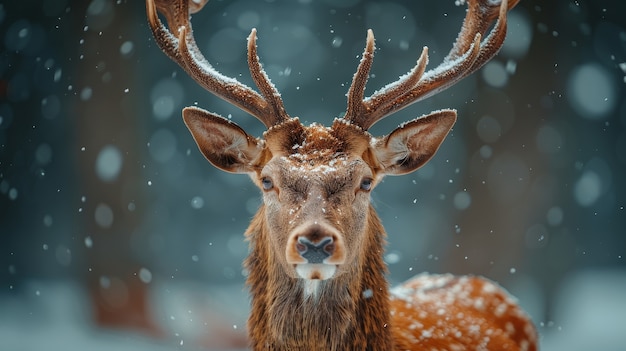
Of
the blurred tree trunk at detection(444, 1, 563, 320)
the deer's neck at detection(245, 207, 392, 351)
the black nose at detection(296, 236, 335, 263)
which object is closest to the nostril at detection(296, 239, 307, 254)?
the black nose at detection(296, 236, 335, 263)

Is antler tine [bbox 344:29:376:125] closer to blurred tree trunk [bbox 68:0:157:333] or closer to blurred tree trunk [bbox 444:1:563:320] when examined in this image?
blurred tree trunk [bbox 68:0:157:333]

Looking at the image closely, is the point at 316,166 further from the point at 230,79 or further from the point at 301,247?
the point at 230,79

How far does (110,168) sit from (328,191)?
5507 millimetres

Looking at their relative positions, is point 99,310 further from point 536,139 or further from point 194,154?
point 536,139

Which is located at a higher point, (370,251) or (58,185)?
(58,185)

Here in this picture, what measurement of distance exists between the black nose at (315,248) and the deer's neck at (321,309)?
33cm

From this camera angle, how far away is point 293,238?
2.86m

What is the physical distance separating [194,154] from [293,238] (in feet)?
20.8

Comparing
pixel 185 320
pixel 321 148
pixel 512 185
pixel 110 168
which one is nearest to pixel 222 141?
pixel 321 148

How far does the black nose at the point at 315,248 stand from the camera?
9.27 ft

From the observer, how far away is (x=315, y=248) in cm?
283

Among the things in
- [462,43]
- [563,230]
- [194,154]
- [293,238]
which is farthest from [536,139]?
[293,238]

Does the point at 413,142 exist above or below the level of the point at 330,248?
above

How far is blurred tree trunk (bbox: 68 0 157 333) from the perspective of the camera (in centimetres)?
766
